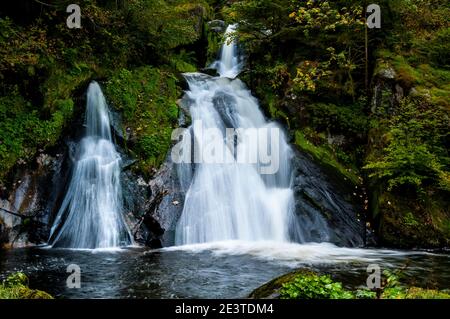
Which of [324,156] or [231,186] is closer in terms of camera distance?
[231,186]

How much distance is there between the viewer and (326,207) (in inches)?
421

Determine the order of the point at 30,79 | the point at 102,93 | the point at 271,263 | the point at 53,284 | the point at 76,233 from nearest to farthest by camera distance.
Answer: the point at 53,284, the point at 271,263, the point at 76,233, the point at 30,79, the point at 102,93

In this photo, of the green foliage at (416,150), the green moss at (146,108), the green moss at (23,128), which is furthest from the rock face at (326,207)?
the green moss at (23,128)

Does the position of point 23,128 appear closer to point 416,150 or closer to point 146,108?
point 146,108

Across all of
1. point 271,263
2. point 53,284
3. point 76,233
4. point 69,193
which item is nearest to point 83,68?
point 69,193

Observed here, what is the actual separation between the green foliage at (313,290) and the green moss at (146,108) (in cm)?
705

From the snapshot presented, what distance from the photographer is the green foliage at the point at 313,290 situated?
14.3ft

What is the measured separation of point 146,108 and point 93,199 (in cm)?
342

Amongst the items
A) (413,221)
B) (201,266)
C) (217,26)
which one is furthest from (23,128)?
(217,26)

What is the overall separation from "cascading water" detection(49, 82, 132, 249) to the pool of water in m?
0.51

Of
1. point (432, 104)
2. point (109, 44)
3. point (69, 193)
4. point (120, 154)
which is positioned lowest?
point (69, 193)
